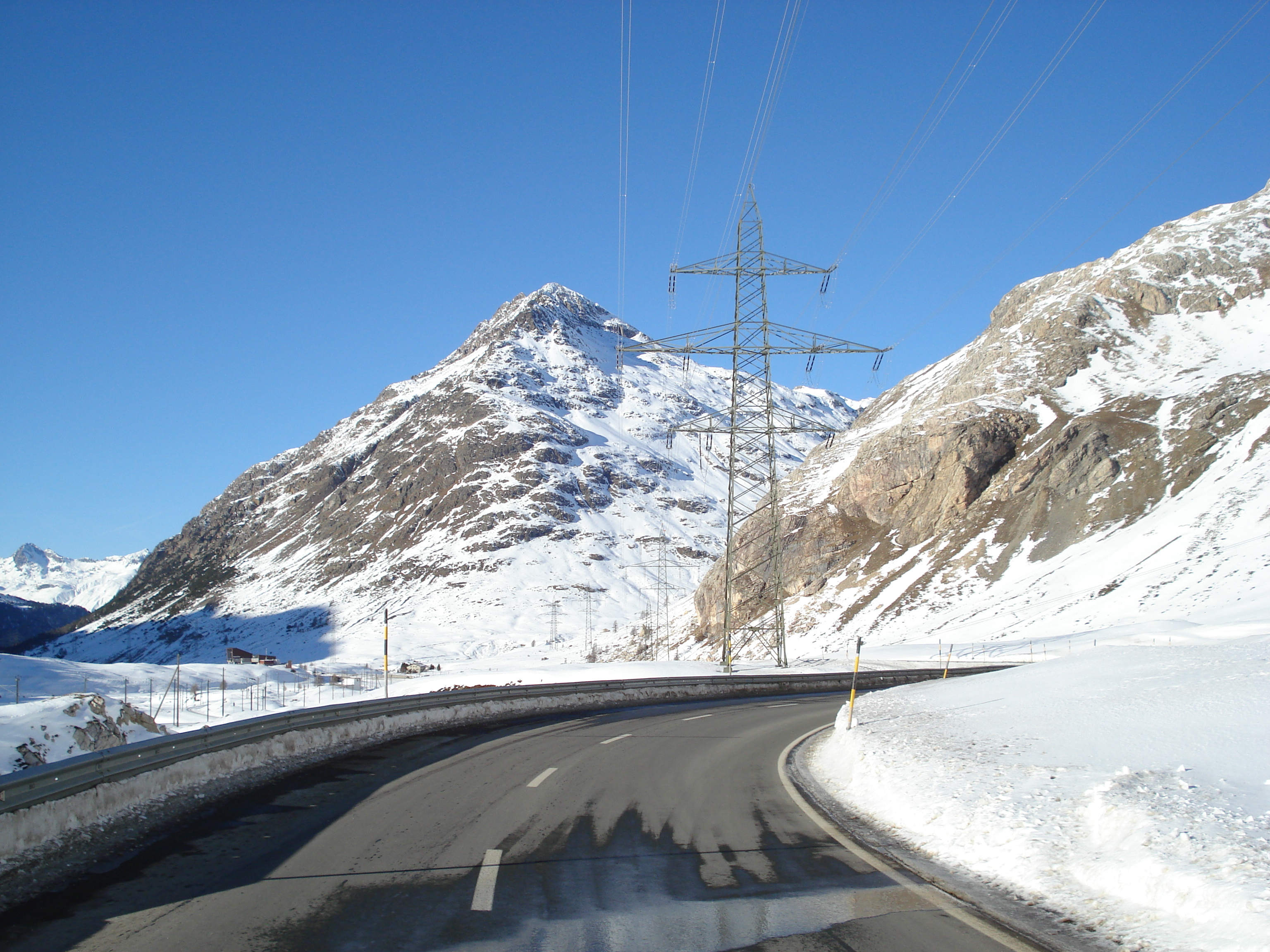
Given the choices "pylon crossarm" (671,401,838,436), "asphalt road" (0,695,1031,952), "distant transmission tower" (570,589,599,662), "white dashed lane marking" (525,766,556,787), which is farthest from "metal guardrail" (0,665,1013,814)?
"distant transmission tower" (570,589,599,662)

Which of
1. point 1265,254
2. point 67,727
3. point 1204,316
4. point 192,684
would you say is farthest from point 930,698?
point 1265,254

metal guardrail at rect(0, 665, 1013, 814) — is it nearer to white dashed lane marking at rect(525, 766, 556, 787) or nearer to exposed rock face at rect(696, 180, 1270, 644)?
white dashed lane marking at rect(525, 766, 556, 787)

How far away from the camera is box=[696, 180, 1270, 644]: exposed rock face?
206 feet

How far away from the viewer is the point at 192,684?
46.7 metres

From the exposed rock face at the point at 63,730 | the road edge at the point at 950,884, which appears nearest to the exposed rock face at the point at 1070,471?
the road edge at the point at 950,884

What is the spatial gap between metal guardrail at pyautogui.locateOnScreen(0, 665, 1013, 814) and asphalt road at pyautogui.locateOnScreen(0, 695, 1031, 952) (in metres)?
1.12

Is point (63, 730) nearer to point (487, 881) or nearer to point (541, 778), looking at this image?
point (541, 778)

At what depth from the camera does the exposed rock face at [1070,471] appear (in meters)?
62.8

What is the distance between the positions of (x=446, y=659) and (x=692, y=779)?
13556 centimetres

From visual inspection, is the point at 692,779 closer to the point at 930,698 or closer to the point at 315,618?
the point at 930,698

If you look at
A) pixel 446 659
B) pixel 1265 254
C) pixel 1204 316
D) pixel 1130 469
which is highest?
pixel 1265 254

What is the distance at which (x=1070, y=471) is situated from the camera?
78000mm

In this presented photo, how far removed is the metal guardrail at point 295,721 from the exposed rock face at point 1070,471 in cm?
3395

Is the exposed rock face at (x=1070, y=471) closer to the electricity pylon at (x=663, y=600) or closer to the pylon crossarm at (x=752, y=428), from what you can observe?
the electricity pylon at (x=663, y=600)
